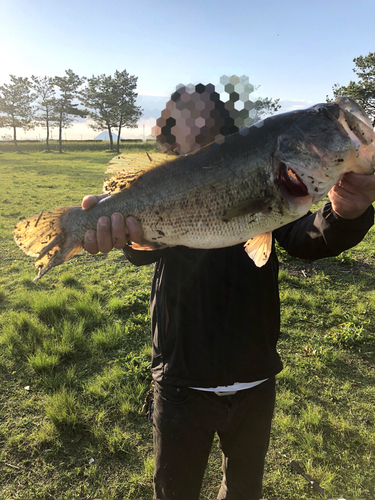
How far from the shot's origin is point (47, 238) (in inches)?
98.7

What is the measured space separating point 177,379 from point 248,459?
77 cm

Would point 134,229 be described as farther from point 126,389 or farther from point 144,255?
point 126,389

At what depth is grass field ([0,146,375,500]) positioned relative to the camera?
305cm

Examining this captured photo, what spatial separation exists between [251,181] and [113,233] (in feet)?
3.53

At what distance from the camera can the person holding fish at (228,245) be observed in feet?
6.23

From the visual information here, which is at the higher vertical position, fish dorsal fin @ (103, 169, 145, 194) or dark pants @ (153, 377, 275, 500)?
fish dorsal fin @ (103, 169, 145, 194)

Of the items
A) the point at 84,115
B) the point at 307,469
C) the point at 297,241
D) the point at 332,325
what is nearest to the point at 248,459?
the point at 307,469

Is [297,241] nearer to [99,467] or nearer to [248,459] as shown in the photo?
[248,459]

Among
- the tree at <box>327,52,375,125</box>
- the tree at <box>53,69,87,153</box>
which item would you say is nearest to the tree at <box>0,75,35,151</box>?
the tree at <box>53,69,87,153</box>

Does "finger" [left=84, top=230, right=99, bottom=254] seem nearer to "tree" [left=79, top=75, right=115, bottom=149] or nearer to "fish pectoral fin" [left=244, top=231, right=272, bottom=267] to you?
"fish pectoral fin" [left=244, top=231, right=272, bottom=267]

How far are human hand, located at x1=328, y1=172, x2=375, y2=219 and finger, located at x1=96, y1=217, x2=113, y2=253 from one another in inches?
62.9

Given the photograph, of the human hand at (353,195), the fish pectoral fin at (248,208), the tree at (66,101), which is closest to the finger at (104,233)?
the fish pectoral fin at (248,208)

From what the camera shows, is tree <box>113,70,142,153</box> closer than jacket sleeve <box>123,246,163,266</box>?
No

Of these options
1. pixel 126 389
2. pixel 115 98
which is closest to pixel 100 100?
pixel 115 98
